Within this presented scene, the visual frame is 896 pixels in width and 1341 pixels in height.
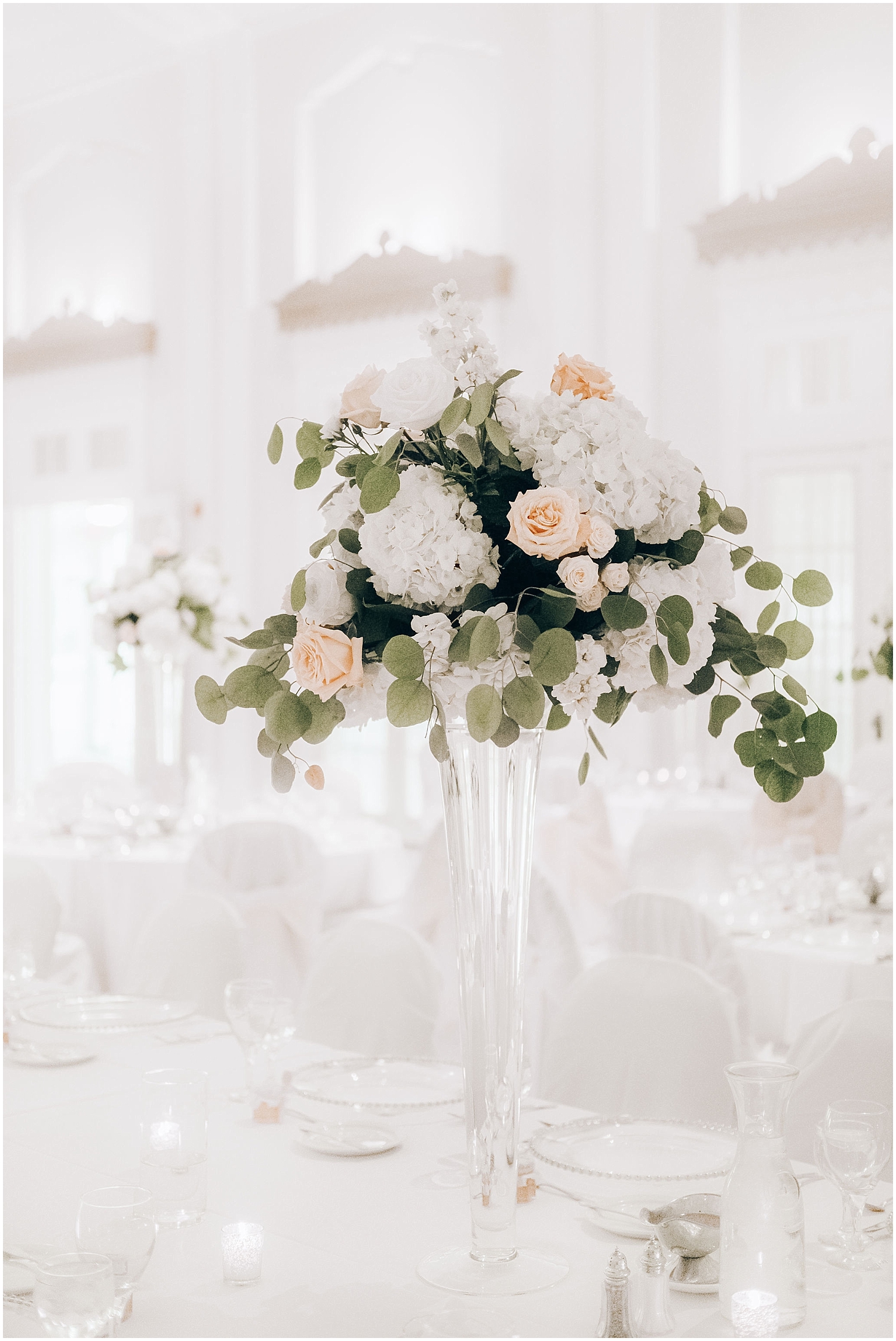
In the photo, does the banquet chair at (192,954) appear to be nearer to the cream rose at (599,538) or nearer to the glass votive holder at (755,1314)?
the glass votive holder at (755,1314)

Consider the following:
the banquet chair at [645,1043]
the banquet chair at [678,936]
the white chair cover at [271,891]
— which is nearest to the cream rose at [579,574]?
the banquet chair at [645,1043]

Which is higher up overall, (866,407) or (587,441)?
(866,407)

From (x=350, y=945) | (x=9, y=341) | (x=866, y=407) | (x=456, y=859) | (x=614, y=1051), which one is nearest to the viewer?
(x=456, y=859)

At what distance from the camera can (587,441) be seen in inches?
53.9

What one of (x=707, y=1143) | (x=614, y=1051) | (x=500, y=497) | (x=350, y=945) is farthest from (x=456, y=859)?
(x=350, y=945)

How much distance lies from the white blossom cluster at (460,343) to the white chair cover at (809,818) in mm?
3960

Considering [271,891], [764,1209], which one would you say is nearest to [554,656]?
[764,1209]

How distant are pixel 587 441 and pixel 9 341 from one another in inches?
334

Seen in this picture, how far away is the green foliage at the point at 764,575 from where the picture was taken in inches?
58.9

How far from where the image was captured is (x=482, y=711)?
1.32 meters

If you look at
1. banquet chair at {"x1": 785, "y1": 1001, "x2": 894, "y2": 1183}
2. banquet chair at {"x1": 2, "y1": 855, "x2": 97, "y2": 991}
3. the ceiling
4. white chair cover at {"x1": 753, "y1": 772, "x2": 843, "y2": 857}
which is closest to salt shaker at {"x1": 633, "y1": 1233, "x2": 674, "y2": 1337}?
banquet chair at {"x1": 785, "y1": 1001, "x2": 894, "y2": 1183}

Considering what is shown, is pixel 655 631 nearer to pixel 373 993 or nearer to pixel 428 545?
pixel 428 545

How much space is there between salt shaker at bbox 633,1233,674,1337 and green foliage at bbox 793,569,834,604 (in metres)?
0.67

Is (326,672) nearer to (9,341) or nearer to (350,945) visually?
(350,945)
